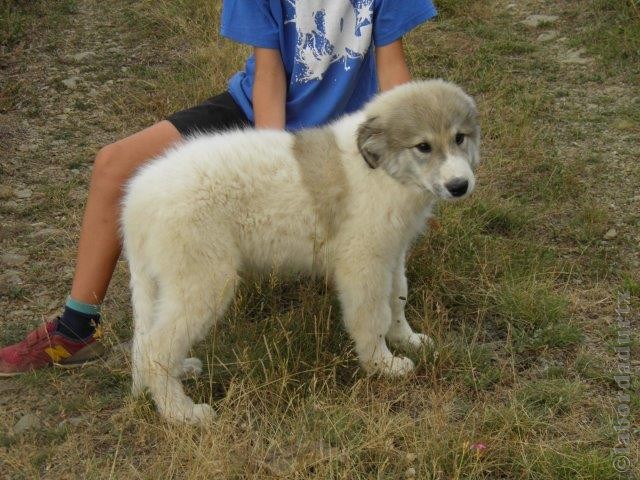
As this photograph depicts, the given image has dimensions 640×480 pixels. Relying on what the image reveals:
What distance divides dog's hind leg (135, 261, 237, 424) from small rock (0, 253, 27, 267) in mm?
1859

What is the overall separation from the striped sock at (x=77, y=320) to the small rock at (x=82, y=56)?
4240mm

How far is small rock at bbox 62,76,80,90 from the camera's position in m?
6.89

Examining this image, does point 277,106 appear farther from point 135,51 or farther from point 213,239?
point 135,51

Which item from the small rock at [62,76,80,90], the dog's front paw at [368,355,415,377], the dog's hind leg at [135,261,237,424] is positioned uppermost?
the dog's hind leg at [135,261,237,424]

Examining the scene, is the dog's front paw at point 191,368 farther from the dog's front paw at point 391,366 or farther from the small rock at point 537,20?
the small rock at point 537,20

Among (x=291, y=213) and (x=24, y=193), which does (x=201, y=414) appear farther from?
(x=24, y=193)

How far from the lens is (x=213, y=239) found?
3164 mm

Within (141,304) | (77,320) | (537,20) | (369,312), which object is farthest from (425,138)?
(537,20)

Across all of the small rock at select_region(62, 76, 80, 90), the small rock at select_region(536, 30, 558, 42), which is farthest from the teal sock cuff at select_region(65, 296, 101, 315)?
the small rock at select_region(536, 30, 558, 42)

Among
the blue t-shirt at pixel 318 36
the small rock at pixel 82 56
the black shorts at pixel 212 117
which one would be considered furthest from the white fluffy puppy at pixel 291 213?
the small rock at pixel 82 56

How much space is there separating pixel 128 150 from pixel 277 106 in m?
0.80

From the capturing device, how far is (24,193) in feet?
18.0

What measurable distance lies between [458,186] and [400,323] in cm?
87

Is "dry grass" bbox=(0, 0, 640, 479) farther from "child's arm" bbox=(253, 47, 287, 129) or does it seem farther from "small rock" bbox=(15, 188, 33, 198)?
"child's arm" bbox=(253, 47, 287, 129)
